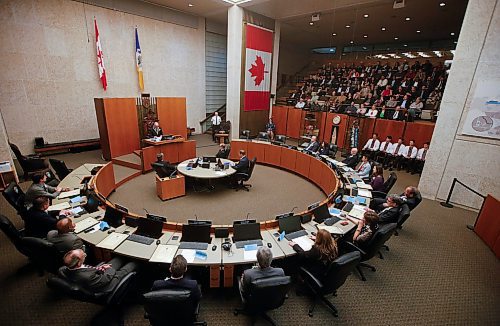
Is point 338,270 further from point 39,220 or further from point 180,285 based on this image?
point 39,220

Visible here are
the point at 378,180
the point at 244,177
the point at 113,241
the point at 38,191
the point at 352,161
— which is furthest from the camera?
the point at 352,161

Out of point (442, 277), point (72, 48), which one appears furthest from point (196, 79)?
point (442, 277)

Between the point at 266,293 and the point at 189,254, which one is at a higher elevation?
the point at 266,293

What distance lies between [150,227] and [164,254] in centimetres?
63

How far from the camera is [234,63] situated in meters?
11.7

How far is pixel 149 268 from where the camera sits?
4008 millimetres

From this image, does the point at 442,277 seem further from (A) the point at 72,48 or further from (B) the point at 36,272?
(A) the point at 72,48

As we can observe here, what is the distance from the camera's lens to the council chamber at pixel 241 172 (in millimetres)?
3455

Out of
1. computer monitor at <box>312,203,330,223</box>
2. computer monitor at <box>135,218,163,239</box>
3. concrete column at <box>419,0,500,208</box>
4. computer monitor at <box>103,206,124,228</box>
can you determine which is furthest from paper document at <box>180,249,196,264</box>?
concrete column at <box>419,0,500,208</box>

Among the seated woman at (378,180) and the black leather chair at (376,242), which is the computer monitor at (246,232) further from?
the seated woman at (378,180)

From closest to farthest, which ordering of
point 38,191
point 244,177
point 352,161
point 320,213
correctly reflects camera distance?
point 320,213, point 38,191, point 244,177, point 352,161

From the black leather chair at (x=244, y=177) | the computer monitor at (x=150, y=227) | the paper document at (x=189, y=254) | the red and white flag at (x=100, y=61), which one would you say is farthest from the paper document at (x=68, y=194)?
the red and white flag at (x=100, y=61)

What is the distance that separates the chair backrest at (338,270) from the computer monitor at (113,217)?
339 centimetres

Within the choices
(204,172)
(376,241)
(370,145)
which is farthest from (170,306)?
(370,145)
